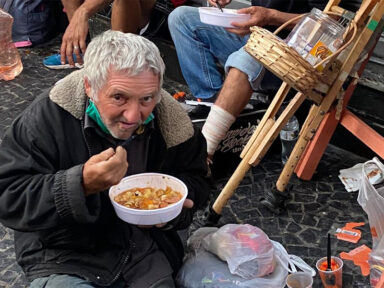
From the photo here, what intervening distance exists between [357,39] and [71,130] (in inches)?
63.3

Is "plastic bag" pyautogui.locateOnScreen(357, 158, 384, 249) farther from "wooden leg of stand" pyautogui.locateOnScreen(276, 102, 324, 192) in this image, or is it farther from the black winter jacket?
the black winter jacket

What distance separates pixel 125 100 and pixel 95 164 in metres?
0.31

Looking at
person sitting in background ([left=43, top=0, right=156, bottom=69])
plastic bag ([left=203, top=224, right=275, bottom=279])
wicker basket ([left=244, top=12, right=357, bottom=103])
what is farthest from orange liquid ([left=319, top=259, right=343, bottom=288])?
person sitting in background ([left=43, top=0, right=156, bottom=69])

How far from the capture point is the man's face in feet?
7.16

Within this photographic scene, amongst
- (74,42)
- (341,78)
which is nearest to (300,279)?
(341,78)

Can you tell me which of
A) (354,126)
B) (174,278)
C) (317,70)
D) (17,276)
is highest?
(317,70)

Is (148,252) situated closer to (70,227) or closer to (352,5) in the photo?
(70,227)

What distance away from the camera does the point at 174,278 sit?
279 centimetres

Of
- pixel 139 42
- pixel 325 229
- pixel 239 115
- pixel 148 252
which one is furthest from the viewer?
pixel 239 115

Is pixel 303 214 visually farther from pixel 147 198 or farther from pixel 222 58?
pixel 147 198

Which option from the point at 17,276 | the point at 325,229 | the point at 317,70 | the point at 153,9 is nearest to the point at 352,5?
the point at 317,70

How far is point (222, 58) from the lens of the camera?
416 cm

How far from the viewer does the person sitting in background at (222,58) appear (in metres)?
3.55

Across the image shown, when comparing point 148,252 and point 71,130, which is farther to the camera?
point 148,252
